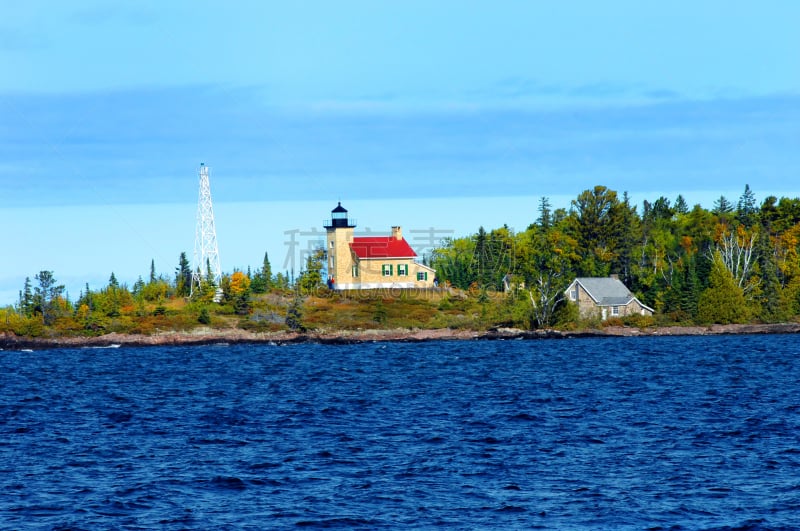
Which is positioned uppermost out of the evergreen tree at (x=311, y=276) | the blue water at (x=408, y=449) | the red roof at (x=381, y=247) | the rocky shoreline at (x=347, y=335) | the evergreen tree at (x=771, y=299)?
the red roof at (x=381, y=247)

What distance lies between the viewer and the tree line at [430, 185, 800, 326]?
9425 cm

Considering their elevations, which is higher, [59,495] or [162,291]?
[162,291]

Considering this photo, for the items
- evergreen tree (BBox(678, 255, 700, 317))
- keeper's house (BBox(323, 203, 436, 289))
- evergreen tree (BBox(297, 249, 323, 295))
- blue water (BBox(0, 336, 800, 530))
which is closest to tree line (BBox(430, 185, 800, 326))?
evergreen tree (BBox(678, 255, 700, 317))

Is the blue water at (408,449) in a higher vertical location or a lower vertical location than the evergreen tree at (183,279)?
lower

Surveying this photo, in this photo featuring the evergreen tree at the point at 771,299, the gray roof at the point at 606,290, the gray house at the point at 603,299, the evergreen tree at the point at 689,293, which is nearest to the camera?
the evergreen tree at the point at 689,293

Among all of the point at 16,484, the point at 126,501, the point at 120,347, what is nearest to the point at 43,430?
the point at 16,484

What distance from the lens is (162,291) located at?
10069 centimetres

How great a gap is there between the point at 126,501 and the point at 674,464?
14099 millimetres

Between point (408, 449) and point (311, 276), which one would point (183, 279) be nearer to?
point (311, 276)

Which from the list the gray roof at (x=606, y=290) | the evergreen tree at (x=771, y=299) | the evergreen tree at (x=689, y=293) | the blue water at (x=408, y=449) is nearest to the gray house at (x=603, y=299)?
the gray roof at (x=606, y=290)

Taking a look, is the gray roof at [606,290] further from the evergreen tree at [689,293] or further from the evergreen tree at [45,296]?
the evergreen tree at [45,296]

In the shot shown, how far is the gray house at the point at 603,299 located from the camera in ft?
317

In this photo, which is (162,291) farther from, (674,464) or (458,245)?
(674,464)

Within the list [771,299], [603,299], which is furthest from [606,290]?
[771,299]
